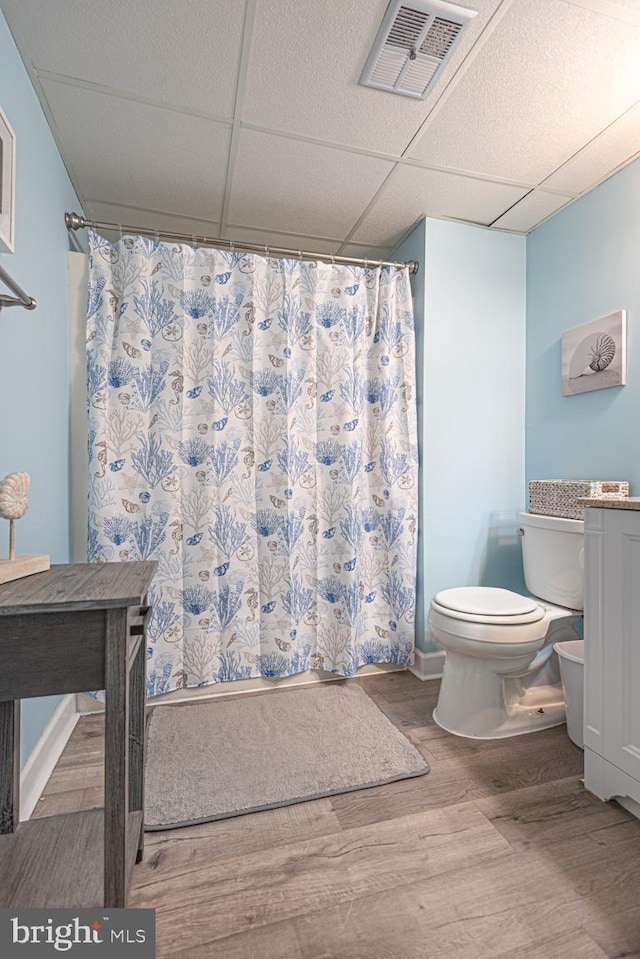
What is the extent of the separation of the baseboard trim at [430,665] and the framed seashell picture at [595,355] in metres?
1.43

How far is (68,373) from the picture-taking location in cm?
202

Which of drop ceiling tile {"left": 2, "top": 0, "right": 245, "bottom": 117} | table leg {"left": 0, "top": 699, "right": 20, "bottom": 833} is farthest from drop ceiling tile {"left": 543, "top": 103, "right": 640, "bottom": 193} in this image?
table leg {"left": 0, "top": 699, "right": 20, "bottom": 833}

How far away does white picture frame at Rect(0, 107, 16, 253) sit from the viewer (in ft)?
3.89

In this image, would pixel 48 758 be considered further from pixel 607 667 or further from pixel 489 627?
pixel 607 667

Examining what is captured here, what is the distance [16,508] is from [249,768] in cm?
119

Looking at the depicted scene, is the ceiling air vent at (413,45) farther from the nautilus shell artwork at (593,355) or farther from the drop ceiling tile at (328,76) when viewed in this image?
the nautilus shell artwork at (593,355)

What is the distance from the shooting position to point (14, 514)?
1.05 m

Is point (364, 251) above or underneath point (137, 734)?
above

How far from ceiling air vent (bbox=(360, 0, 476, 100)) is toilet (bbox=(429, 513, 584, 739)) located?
66.6 inches

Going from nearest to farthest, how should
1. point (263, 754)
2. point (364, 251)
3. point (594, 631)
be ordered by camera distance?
point (594, 631)
point (263, 754)
point (364, 251)

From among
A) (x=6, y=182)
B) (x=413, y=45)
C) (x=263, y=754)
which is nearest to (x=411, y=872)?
(x=263, y=754)

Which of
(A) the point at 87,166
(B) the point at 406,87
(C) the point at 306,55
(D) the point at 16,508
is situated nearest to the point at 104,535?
(D) the point at 16,508

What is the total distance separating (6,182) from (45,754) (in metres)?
1.75

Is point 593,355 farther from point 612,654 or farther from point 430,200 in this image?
point 612,654
